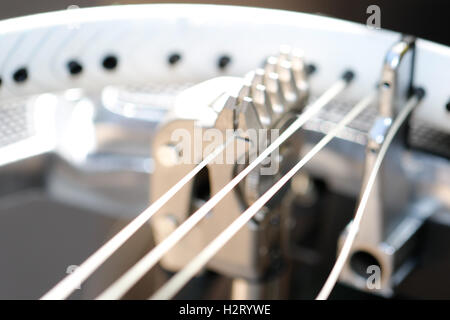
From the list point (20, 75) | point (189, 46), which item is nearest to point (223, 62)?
point (189, 46)

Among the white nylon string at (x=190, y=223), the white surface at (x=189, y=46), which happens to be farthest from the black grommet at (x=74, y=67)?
the white nylon string at (x=190, y=223)

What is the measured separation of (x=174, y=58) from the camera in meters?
0.52

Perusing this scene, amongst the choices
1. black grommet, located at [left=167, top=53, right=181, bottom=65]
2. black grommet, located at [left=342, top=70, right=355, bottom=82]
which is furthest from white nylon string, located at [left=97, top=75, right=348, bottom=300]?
black grommet, located at [left=167, top=53, right=181, bottom=65]

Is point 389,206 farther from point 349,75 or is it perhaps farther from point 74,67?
point 74,67

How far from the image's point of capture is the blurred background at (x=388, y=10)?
0.52 m

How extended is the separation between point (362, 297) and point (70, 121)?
0.27m

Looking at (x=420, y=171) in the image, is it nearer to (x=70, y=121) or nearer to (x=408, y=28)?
(x=408, y=28)

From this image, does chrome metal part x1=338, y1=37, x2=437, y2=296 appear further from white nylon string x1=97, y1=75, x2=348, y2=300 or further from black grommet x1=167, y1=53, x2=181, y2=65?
black grommet x1=167, y1=53, x2=181, y2=65

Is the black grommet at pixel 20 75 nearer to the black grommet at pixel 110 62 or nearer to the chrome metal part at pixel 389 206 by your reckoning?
the black grommet at pixel 110 62

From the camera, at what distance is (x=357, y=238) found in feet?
1.52

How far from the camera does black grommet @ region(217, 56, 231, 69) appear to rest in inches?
20.2

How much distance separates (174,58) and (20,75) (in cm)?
11

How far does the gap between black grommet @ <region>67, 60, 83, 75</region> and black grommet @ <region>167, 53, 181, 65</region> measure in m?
0.06

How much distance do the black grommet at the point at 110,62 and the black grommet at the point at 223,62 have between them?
7cm
